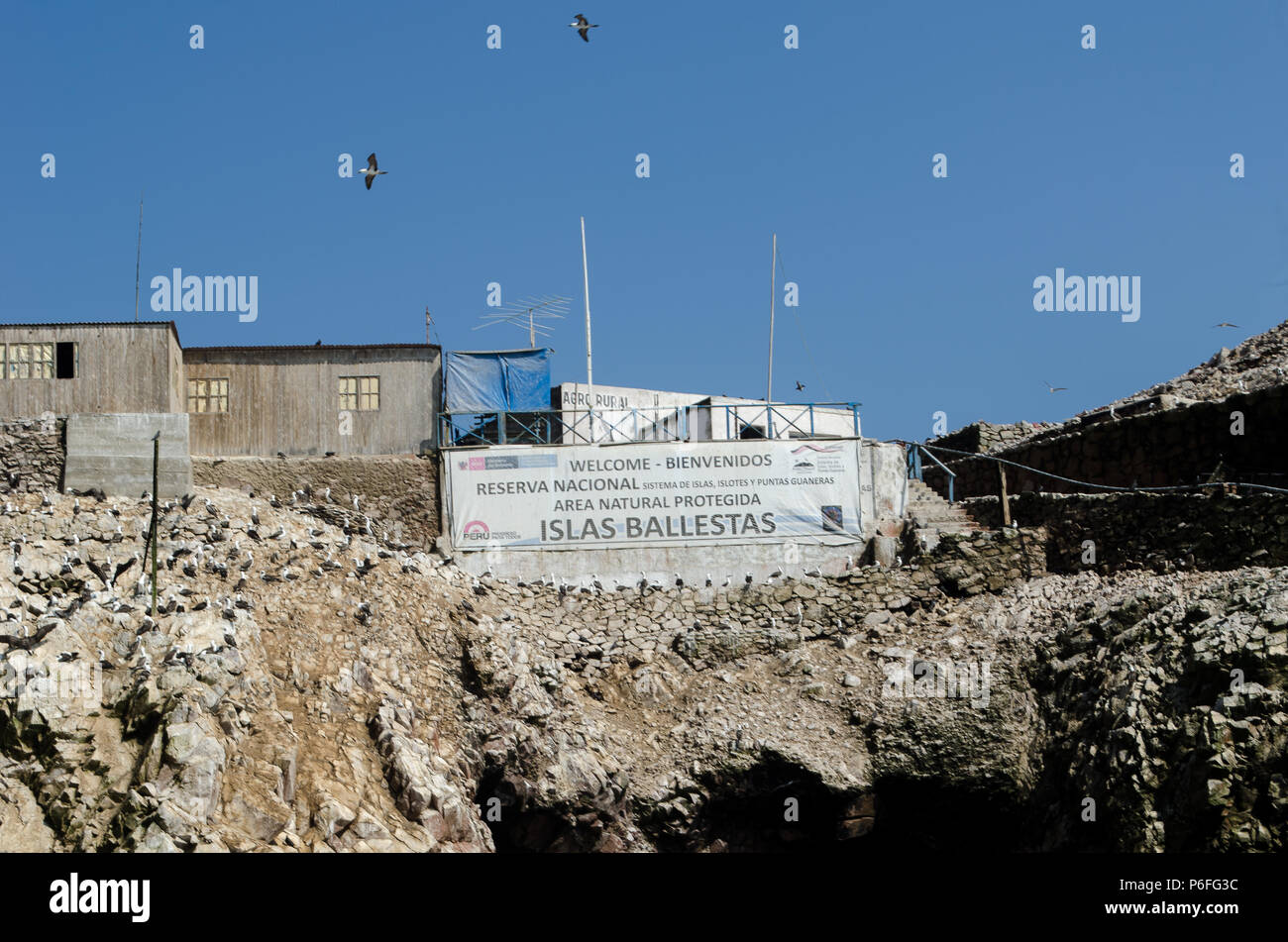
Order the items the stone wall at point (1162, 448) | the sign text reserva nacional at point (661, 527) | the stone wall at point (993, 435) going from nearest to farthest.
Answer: the stone wall at point (1162, 448) → the sign text reserva nacional at point (661, 527) → the stone wall at point (993, 435)

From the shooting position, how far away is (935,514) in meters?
33.9

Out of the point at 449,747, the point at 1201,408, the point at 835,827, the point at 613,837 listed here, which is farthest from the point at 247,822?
the point at 1201,408

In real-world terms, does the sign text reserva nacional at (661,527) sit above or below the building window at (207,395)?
below

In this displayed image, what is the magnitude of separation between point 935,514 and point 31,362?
20.8 meters

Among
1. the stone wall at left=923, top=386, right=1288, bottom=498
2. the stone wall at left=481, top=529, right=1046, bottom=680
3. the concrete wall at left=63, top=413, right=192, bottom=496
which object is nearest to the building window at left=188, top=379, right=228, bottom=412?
the concrete wall at left=63, top=413, right=192, bottom=496

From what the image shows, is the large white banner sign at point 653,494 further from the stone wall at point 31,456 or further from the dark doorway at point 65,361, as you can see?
the dark doorway at point 65,361

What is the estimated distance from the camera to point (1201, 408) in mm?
32469

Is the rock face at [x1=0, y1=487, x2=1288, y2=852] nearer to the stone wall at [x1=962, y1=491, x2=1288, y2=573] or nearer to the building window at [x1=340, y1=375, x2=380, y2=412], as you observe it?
the stone wall at [x1=962, y1=491, x2=1288, y2=573]

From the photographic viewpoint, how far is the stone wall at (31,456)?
1227 inches

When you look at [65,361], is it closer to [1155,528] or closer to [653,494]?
[653,494]

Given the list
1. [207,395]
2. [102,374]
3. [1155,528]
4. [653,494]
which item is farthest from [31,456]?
[1155,528]

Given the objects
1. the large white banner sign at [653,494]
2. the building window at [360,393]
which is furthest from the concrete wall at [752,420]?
the building window at [360,393]

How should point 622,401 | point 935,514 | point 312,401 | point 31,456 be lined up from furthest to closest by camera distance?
1. point 622,401
2. point 312,401
3. point 935,514
4. point 31,456

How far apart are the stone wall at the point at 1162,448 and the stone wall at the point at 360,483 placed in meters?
14.6
